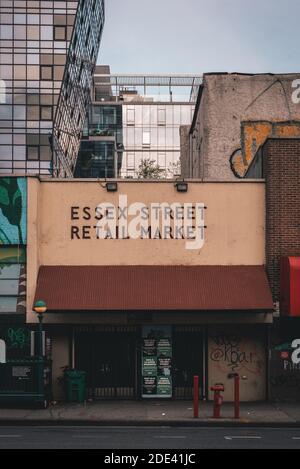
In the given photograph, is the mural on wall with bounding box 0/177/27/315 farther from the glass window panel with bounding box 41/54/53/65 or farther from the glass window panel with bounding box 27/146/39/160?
the glass window panel with bounding box 41/54/53/65

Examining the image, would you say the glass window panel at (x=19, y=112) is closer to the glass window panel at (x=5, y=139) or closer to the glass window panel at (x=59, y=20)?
the glass window panel at (x=5, y=139)

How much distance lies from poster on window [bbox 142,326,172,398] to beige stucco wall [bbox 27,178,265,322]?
2.53 m

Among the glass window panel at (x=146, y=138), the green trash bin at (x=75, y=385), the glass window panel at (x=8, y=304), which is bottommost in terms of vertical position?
the green trash bin at (x=75, y=385)

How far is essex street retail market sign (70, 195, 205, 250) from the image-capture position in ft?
78.1

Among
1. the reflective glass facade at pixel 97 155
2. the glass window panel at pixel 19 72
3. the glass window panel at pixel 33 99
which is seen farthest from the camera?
the reflective glass facade at pixel 97 155

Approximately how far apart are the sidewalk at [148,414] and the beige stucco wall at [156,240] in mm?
4542

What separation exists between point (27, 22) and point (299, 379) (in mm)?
68286

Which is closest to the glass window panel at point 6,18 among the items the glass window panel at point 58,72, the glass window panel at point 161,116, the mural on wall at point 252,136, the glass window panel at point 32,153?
the glass window panel at point 58,72

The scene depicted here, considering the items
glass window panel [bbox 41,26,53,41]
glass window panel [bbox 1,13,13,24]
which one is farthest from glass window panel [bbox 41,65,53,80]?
glass window panel [bbox 1,13,13,24]

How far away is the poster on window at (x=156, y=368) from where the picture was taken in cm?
2312

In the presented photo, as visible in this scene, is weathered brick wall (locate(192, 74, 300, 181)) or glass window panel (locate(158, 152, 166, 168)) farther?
glass window panel (locate(158, 152, 166, 168))

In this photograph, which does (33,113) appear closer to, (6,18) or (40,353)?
(6,18)

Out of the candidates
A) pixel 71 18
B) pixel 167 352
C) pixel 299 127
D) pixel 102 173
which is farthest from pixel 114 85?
pixel 167 352

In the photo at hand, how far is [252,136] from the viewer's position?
3145 cm
